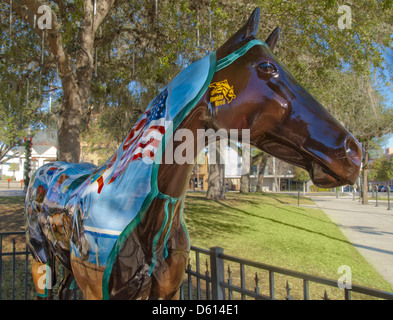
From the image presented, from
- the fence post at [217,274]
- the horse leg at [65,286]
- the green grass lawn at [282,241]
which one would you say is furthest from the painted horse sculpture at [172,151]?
the green grass lawn at [282,241]

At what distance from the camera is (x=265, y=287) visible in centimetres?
595

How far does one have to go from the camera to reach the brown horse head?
141 centimetres

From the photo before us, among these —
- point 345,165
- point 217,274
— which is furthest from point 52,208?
point 345,165

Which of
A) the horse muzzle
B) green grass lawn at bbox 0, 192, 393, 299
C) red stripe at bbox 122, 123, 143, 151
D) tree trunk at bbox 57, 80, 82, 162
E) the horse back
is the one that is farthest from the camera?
tree trunk at bbox 57, 80, 82, 162

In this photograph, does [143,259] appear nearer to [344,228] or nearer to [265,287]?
[265,287]

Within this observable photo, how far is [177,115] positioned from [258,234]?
9570 mm

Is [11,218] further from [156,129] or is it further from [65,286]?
[156,129]

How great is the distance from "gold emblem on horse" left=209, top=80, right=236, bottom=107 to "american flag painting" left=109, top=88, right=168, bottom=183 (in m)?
0.26

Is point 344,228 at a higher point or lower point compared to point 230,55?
lower

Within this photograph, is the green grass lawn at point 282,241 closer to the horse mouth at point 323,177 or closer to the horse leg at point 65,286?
the horse leg at point 65,286

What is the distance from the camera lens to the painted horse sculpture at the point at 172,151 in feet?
4.83

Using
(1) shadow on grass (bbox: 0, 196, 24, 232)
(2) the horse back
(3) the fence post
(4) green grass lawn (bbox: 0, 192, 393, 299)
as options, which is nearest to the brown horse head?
(2) the horse back

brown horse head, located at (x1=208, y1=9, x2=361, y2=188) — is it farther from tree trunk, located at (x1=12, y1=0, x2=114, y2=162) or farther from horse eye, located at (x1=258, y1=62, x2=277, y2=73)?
tree trunk, located at (x1=12, y1=0, x2=114, y2=162)
